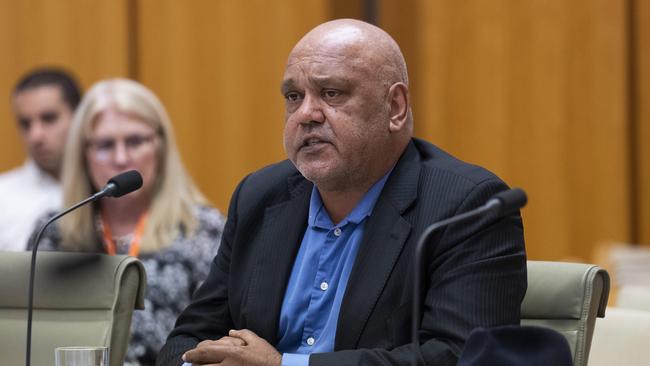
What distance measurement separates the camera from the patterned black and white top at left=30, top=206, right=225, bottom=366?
12.6 feet

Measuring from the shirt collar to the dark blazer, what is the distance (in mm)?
35

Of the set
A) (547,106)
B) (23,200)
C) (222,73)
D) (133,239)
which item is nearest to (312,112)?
(133,239)

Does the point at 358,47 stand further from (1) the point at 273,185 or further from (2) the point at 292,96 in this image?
(1) the point at 273,185

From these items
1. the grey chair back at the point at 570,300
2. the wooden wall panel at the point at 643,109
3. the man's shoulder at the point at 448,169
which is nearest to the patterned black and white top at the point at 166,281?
the man's shoulder at the point at 448,169

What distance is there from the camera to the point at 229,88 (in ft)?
21.7

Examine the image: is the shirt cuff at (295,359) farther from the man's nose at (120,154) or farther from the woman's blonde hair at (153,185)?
the man's nose at (120,154)

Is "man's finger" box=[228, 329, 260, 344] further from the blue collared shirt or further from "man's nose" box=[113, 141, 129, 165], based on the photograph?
"man's nose" box=[113, 141, 129, 165]

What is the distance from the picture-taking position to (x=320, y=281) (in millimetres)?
2732

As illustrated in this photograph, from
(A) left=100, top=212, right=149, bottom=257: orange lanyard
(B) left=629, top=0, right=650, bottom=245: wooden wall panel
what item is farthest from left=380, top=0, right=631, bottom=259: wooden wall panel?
(A) left=100, top=212, right=149, bottom=257: orange lanyard

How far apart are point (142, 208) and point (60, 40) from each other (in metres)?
2.53

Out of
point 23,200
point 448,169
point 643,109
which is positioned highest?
point 448,169

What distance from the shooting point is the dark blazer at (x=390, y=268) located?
246 centimetres

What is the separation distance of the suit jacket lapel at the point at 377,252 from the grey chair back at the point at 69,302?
0.62 metres

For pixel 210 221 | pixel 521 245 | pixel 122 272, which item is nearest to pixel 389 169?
pixel 521 245
